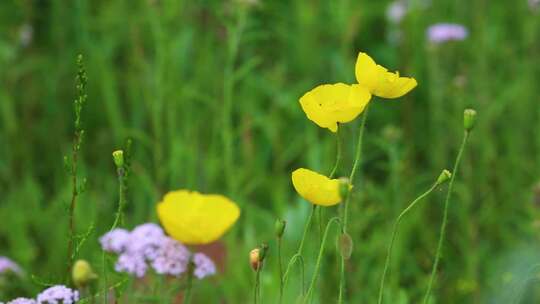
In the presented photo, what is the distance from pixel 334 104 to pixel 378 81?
0.19ft

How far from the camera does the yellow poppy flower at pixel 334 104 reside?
1104mm

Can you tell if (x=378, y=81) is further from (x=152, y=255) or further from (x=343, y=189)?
(x=152, y=255)

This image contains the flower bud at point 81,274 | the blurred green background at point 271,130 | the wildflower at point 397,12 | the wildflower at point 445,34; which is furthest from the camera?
→ the wildflower at point 397,12

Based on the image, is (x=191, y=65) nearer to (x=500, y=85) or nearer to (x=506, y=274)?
(x=500, y=85)

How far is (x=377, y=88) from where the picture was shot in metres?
1.12

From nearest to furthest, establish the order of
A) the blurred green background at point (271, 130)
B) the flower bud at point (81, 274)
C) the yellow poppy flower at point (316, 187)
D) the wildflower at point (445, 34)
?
the flower bud at point (81, 274), the yellow poppy flower at point (316, 187), the blurred green background at point (271, 130), the wildflower at point (445, 34)

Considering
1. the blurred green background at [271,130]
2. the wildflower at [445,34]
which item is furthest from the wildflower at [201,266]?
the wildflower at [445,34]

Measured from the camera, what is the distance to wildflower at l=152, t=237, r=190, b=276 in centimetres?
126

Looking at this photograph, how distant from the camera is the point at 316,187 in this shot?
3.56 ft

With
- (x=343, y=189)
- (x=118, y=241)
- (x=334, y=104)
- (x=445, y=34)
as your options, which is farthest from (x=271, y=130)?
(x=343, y=189)

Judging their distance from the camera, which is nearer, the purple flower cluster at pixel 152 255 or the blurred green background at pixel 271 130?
the purple flower cluster at pixel 152 255

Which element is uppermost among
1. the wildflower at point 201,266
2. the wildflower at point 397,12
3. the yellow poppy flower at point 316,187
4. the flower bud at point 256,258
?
the wildflower at point 397,12

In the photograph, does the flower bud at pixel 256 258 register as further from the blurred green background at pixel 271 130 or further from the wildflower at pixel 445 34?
the wildflower at pixel 445 34

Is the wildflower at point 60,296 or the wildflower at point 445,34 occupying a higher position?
the wildflower at point 445,34
